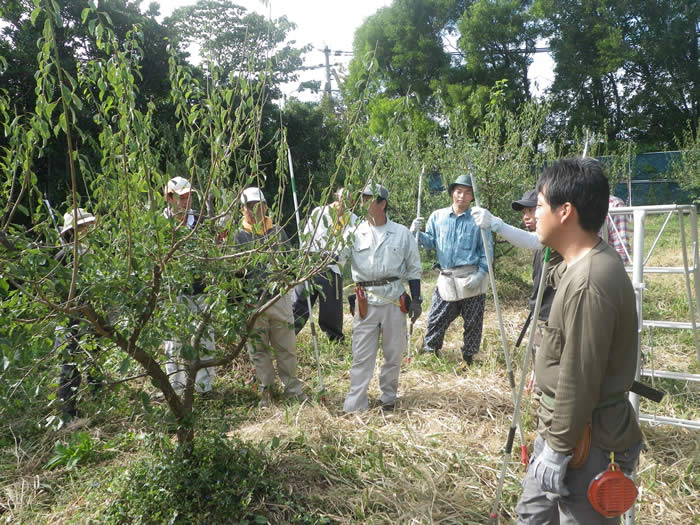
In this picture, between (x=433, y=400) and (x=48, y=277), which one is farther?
(x=433, y=400)

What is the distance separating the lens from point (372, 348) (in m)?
4.07

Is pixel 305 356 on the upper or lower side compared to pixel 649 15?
lower

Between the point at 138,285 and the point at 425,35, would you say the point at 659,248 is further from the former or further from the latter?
the point at 425,35

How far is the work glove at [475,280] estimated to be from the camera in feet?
16.1

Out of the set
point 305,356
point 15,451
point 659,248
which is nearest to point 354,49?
point 659,248

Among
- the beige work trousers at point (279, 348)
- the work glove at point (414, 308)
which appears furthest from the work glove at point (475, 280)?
the beige work trousers at point (279, 348)

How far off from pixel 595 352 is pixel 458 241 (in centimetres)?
354

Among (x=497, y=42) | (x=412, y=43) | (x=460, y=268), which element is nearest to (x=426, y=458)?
(x=460, y=268)

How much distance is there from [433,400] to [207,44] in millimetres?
3172

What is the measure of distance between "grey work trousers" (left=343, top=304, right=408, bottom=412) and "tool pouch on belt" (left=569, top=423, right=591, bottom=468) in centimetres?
243

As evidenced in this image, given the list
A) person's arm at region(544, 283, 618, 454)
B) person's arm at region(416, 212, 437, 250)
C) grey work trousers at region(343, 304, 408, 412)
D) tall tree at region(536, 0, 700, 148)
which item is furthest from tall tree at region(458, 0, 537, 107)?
person's arm at region(544, 283, 618, 454)

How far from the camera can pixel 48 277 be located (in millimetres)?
1988

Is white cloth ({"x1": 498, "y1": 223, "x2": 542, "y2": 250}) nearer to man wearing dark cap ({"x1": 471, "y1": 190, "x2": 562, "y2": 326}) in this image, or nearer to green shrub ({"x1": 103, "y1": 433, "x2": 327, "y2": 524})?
man wearing dark cap ({"x1": 471, "y1": 190, "x2": 562, "y2": 326})

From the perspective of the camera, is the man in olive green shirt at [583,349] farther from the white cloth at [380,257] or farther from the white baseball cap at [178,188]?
the white cloth at [380,257]
